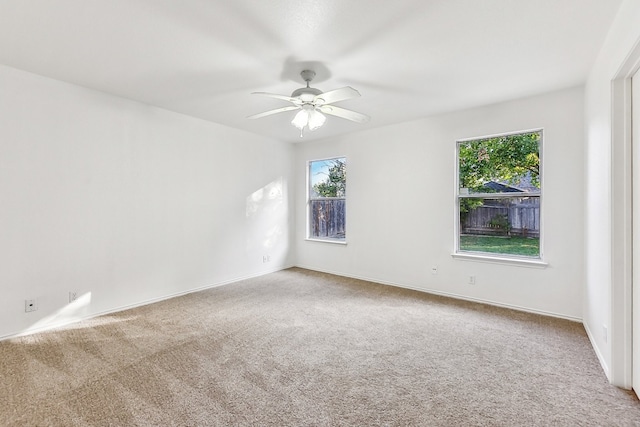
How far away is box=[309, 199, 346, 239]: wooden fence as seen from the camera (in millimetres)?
5395

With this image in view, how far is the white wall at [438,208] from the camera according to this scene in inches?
127

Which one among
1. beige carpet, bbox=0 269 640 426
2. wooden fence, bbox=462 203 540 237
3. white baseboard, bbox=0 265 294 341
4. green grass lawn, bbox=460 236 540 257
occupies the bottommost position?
beige carpet, bbox=0 269 640 426

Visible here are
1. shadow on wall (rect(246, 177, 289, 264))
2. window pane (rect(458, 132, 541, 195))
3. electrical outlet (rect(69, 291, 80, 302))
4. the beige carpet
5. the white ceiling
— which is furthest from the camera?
shadow on wall (rect(246, 177, 289, 264))

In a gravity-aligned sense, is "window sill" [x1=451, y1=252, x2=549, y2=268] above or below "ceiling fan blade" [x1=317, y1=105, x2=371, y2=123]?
below

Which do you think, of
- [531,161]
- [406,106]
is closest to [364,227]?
[406,106]

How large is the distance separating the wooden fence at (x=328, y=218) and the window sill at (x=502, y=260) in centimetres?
202

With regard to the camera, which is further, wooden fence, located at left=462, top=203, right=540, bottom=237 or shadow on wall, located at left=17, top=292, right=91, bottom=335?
wooden fence, located at left=462, top=203, right=540, bottom=237

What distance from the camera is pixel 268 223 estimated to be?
17.7 feet

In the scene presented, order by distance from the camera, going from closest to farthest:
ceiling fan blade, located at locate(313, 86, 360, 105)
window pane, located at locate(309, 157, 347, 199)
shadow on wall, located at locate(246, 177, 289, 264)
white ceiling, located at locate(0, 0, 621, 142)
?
white ceiling, located at locate(0, 0, 621, 142) < ceiling fan blade, located at locate(313, 86, 360, 105) < shadow on wall, located at locate(246, 177, 289, 264) < window pane, located at locate(309, 157, 347, 199)

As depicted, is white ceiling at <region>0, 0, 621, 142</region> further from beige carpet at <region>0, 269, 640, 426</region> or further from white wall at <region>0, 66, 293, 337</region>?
beige carpet at <region>0, 269, 640, 426</region>

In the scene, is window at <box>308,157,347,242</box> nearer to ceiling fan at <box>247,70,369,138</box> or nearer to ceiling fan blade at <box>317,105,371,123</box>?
ceiling fan blade at <box>317,105,371,123</box>

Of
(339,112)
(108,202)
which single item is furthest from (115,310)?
(339,112)

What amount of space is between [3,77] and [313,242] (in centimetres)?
439

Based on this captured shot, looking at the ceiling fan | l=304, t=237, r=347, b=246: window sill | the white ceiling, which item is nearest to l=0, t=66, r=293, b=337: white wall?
the white ceiling
